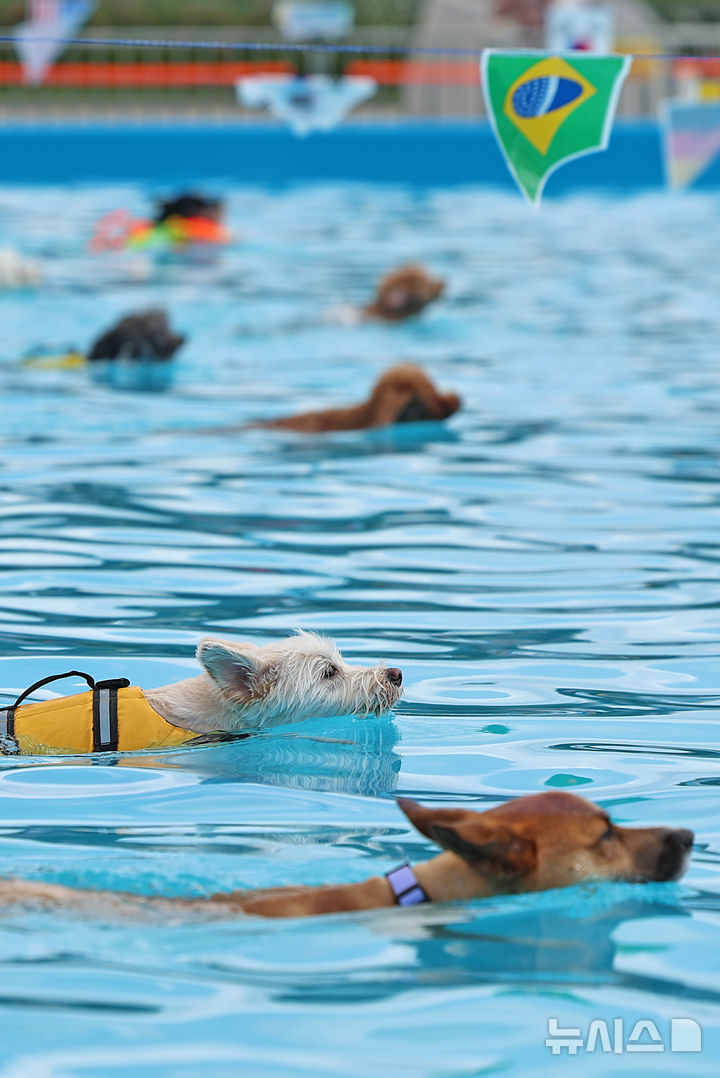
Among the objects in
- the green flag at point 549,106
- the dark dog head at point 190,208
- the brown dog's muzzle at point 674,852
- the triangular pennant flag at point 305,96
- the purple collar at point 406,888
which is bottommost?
the purple collar at point 406,888

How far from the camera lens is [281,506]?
922 centimetres

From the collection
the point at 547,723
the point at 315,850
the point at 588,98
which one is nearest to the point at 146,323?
the point at 588,98

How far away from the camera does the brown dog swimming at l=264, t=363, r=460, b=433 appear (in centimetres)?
1108

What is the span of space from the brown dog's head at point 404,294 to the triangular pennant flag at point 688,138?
4755mm

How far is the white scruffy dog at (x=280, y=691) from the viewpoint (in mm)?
5652

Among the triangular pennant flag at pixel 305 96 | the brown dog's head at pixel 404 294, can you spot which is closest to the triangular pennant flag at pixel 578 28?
the brown dog's head at pixel 404 294

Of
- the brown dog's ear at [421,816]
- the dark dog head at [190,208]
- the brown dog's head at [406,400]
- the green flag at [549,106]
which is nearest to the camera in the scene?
the brown dog's ear at [421,816]

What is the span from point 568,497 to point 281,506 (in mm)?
1667

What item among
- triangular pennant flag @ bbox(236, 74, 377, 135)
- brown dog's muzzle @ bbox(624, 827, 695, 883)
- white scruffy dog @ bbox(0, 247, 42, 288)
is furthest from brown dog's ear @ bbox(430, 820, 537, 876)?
white scruffy dog @ bbox(0, 247, 42, 288)

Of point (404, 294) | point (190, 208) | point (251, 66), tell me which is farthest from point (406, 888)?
point (251, 66)

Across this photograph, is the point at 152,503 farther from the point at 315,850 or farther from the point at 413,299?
the point at 413,299

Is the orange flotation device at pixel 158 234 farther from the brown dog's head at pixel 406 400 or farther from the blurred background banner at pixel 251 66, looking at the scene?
the blurred background banner at pixel 251 66

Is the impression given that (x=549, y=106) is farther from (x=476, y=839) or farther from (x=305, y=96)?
(x=305, y=96)

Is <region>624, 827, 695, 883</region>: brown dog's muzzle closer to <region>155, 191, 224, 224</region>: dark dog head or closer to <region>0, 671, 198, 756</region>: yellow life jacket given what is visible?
<region>0, 671, 198, 756</region>: yellow life jacket
